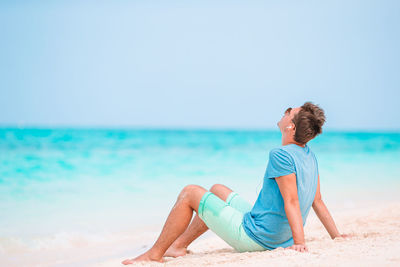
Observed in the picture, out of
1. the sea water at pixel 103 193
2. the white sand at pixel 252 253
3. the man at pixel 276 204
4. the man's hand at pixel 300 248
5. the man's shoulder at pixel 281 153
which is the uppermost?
the man's shoulder at pixel 281 153

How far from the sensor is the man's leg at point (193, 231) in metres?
3.36

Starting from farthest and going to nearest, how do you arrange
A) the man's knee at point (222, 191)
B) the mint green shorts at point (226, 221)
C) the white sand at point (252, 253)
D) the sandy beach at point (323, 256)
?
1. the man's knee at point (222, 191)
2. the mint green shorts at point (226, 221)
3. the white sand at point (252, 253)
4. the sandy beach at point (323, 256)

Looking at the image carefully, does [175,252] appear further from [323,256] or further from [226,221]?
[323,256]

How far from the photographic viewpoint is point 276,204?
2.79m

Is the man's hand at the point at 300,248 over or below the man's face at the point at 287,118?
below

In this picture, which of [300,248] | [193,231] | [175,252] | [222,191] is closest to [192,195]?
[222,191]

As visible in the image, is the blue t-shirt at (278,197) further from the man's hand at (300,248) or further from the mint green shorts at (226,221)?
the man's hand at (300,248)

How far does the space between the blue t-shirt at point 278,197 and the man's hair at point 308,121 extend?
0.33 feet

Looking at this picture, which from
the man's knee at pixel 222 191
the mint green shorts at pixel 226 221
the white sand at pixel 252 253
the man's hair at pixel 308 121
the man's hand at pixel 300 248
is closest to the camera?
the white sand at pixel 252 253

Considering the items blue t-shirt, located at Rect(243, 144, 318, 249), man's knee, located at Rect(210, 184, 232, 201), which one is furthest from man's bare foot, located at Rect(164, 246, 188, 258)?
blue t-shirt, located at Rect(243, 144, 318, 249)

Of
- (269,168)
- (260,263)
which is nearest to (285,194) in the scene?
(269,168)

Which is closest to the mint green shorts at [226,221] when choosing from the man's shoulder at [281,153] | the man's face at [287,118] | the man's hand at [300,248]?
the man's hand at [300,248]

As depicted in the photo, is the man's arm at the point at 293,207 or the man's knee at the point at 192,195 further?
the man's knee at the point at 192,195

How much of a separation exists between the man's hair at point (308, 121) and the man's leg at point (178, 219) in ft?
2.67
